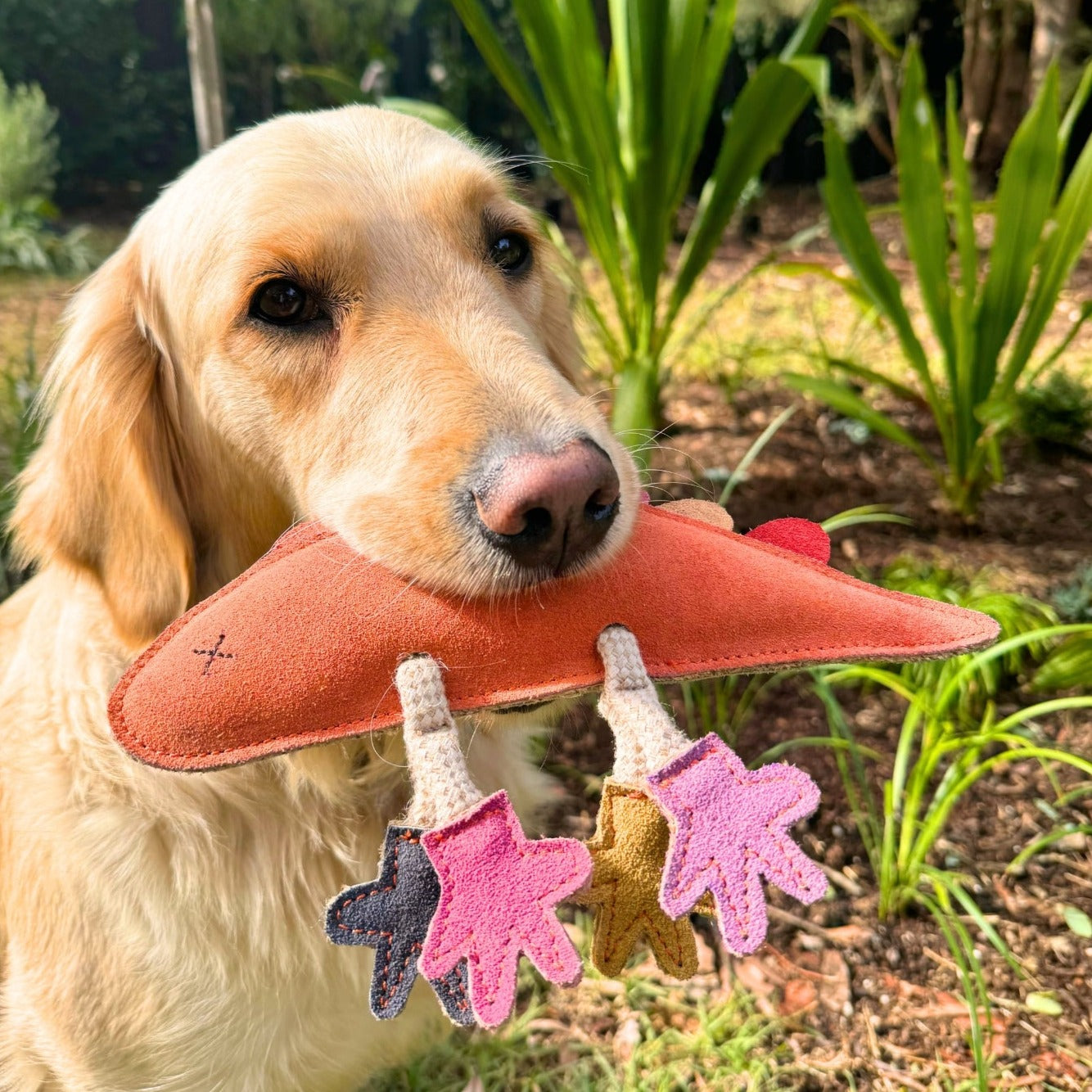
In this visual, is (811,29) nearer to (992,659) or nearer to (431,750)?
(992,659)

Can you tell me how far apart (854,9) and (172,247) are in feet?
9.10

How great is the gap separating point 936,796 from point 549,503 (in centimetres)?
162

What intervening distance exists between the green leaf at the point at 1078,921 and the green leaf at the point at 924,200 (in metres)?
1.65

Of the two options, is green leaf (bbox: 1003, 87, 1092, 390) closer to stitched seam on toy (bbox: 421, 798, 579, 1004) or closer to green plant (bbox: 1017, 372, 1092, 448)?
green plant (bbox: 1017, 372, 1092, 448)

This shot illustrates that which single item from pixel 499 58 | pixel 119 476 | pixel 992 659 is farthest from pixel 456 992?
pixel 499 58

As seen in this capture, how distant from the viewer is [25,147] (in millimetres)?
8961

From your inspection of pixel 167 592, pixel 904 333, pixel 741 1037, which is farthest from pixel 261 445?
pixel 904 333

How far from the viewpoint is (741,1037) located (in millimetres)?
1987

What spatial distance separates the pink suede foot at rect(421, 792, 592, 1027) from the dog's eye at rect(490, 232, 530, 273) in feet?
3.77

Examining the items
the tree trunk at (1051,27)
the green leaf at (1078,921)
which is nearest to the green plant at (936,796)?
the green leaf at (1078,921)

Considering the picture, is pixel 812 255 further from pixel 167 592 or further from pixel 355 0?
pixel 167 592

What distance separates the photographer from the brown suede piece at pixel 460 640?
107 centimetres

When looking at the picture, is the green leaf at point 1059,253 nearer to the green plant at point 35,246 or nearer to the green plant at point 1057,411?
the green plant at point 1057,411

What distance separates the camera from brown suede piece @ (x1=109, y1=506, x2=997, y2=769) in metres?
1.07
